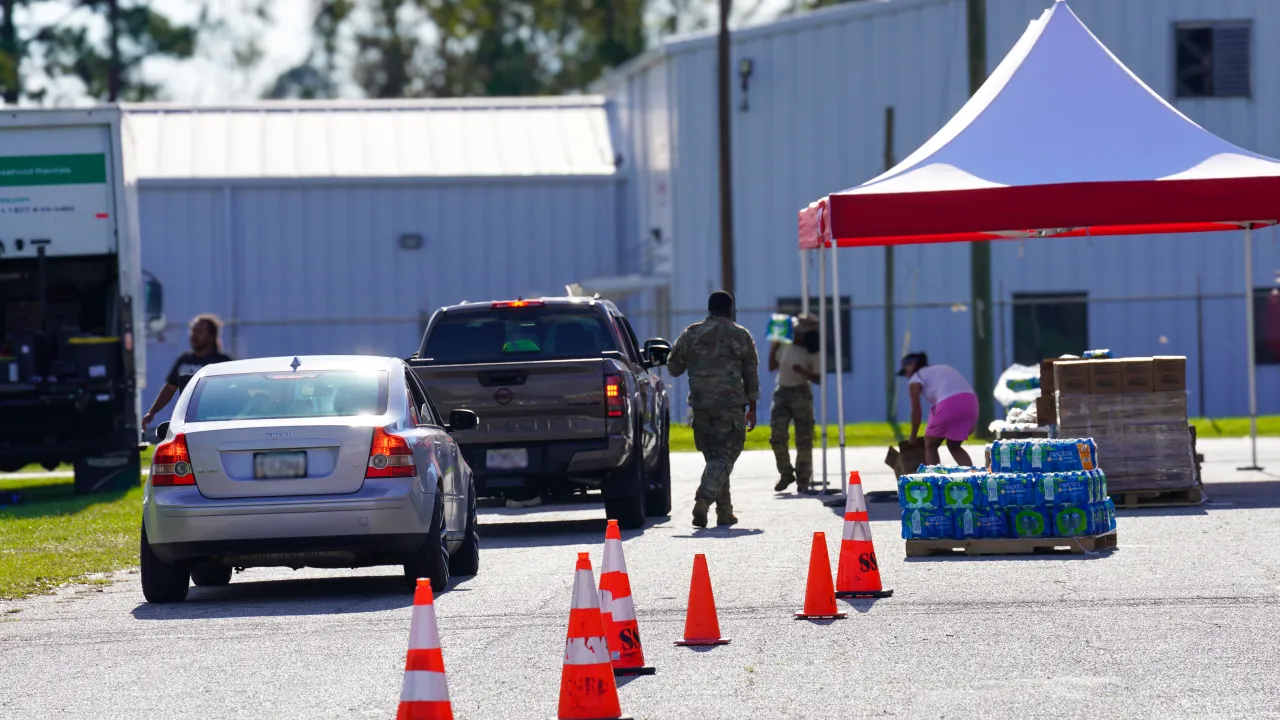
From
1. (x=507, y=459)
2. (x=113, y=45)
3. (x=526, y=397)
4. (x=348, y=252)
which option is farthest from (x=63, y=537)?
(x=113, y=45)

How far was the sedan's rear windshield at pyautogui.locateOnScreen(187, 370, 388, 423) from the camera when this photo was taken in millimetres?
12398

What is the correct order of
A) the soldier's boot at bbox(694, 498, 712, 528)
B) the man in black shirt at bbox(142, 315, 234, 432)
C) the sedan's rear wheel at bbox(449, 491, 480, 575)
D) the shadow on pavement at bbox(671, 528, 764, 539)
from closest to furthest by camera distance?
1. the sedan's rear wheel at bbox(449, 491, 480, 575)
2. the shadow on pavement at bbox(671, 528, 764, 539)
3. the soldier's boot at bbox(694, 498, 712, 528)
4. the man in black shirt at bbox(142, 315, 234, 432)

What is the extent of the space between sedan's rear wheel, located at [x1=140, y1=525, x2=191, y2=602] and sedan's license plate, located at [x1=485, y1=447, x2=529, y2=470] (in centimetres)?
416

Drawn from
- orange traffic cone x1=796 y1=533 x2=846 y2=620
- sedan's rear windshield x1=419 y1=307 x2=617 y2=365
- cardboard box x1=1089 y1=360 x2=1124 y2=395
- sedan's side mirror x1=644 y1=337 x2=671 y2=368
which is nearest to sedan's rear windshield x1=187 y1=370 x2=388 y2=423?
orange traffic cone x1=796 y1=533 x2=846 y2=620

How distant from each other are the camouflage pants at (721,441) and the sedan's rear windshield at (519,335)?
1.00 meters

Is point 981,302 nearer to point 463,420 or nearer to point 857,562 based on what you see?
point 463,420

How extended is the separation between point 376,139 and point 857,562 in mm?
32444

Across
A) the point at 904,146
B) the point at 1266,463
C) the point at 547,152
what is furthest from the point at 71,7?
the point at 1266,463

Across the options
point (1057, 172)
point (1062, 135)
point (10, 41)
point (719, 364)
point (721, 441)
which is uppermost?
point (10, 41)

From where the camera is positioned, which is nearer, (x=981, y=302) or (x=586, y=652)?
(x=586, y=652)

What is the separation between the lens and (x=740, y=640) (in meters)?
10.0

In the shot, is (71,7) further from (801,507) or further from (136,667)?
(136,667)

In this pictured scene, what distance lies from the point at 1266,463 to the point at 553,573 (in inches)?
469

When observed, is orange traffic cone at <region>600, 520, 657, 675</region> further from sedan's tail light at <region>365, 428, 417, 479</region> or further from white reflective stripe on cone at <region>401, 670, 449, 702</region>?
sedan's tail light at <region>365, 428, 417, 479</region>
